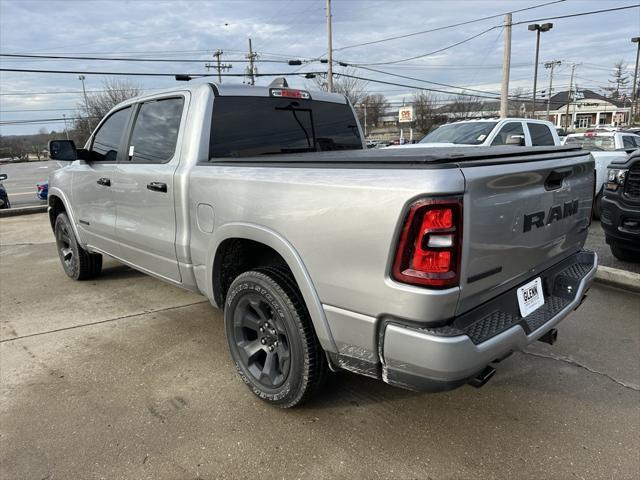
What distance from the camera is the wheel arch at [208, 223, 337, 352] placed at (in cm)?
230

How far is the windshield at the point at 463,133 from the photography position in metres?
9.10

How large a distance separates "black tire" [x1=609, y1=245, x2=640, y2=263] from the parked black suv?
18 centimetres

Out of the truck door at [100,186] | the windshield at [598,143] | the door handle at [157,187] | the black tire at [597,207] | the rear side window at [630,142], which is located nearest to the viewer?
the door handle at [157,187]

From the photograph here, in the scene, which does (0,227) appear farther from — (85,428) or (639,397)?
(639,397)

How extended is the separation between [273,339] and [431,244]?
1.26 meters

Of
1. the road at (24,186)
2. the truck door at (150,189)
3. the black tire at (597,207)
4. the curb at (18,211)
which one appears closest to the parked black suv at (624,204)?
the black tire at (597,207)

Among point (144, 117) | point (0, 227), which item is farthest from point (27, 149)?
point (144, 117)

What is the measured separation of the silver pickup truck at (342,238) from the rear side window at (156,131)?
0.02 m

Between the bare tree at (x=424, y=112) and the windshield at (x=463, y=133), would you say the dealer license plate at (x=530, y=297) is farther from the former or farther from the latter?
the bare tree at (x=424, y=112)

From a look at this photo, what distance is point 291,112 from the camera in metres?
3.75

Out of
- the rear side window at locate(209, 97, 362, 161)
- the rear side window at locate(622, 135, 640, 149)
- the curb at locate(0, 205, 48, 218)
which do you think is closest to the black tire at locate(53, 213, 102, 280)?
the rear side window at locate(209, 97, 362, 161)

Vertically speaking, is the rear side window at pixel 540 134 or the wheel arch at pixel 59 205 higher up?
the rear side window at pixel 540 134

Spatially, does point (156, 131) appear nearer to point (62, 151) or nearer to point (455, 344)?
point (62, 151)

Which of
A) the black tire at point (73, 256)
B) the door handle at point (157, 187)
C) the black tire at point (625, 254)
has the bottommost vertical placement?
the black tire at point (625, 254)
